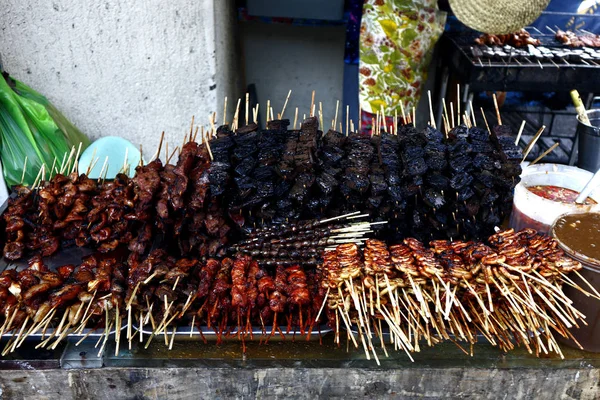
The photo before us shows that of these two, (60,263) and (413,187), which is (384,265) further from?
(60,263)

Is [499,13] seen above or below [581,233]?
above

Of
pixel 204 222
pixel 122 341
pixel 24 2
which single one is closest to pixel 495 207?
pixel 204 222

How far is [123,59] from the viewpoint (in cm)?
487

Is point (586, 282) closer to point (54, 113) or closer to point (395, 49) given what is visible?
point (395, 49)

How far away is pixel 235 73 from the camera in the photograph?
Answer: 20.3 feet

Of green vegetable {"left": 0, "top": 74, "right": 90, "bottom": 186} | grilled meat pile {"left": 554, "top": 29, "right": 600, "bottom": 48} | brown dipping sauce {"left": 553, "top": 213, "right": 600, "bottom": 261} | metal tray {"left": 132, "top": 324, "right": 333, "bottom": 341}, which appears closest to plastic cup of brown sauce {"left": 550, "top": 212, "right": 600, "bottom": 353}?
brown dipping sauce {"left": 553, "top": 213, "right": 600, "bottom": 261}

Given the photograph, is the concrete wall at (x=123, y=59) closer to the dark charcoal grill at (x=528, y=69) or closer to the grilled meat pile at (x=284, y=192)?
the grilled meat pile at (x=284, y=192)

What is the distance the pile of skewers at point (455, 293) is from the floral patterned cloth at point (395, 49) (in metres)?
2.88

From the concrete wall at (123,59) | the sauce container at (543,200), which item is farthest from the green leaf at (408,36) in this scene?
the sauce container at (543,200)

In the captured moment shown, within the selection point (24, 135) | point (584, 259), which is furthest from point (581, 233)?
point (24, 135)

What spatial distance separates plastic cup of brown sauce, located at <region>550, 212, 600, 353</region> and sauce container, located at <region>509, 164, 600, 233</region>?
16cm

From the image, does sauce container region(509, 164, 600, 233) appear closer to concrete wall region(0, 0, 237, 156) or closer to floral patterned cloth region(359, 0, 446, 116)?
floral patterned cloth region(359, 0, 446, 116)

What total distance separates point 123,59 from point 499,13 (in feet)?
12.4

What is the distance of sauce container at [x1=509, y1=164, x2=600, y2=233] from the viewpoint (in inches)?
112
